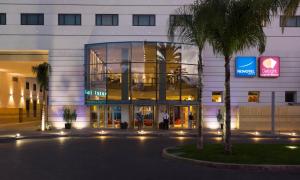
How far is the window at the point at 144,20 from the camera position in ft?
143

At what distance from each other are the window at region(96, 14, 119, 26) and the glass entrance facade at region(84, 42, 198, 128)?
7.10 ft

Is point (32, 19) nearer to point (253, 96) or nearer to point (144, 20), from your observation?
point (144, 20)

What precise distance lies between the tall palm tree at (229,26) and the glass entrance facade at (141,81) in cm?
2177

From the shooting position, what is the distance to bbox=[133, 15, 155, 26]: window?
143 ft

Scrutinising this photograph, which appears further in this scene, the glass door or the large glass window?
the glass door

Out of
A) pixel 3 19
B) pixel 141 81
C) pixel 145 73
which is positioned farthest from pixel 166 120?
pixel 3 19

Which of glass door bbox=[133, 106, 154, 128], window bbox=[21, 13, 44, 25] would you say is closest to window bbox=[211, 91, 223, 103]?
glass door bbox=[133, 106, 154, 128]

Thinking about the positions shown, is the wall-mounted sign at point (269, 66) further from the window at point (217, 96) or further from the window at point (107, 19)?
the window at point (107, 19)

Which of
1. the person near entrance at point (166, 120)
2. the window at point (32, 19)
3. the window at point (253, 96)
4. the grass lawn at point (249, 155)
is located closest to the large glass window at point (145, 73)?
the person near entrance at point (166, 120)

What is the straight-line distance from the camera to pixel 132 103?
1633 inches

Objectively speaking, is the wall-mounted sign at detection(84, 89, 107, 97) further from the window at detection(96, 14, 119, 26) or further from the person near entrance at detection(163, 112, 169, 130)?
the window at detection(96, 14, 119, 26)

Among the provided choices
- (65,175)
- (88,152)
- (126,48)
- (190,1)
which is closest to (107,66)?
(126,48)

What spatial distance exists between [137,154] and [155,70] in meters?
21.8

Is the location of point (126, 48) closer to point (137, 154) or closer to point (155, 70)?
point (155, 70)
